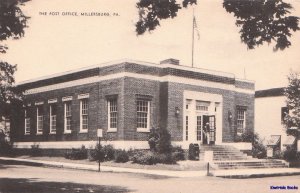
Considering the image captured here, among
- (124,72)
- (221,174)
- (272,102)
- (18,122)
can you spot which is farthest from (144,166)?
(272,102)

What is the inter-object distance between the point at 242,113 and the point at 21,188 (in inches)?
774

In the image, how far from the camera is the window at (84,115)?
2594 centimetres

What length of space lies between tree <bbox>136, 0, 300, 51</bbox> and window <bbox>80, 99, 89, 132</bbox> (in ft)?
52.4

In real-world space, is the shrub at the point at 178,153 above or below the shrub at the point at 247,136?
below

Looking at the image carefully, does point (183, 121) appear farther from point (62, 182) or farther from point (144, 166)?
point (62, 182)

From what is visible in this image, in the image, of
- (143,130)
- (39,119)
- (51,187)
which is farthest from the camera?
(39,119)

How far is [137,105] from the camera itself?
78.9 ft

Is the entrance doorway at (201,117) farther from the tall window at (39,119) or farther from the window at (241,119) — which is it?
the tall window at (39,119)

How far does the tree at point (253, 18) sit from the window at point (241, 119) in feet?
64.4

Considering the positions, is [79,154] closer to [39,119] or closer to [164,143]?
[164,143]

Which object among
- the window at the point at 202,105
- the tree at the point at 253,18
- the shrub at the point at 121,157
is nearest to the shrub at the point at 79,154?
the shrub at the point at 121,157

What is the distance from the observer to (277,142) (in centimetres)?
3234

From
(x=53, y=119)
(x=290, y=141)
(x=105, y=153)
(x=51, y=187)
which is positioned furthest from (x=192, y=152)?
(x=51, y=187)

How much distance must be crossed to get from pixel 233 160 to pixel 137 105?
5.34m
